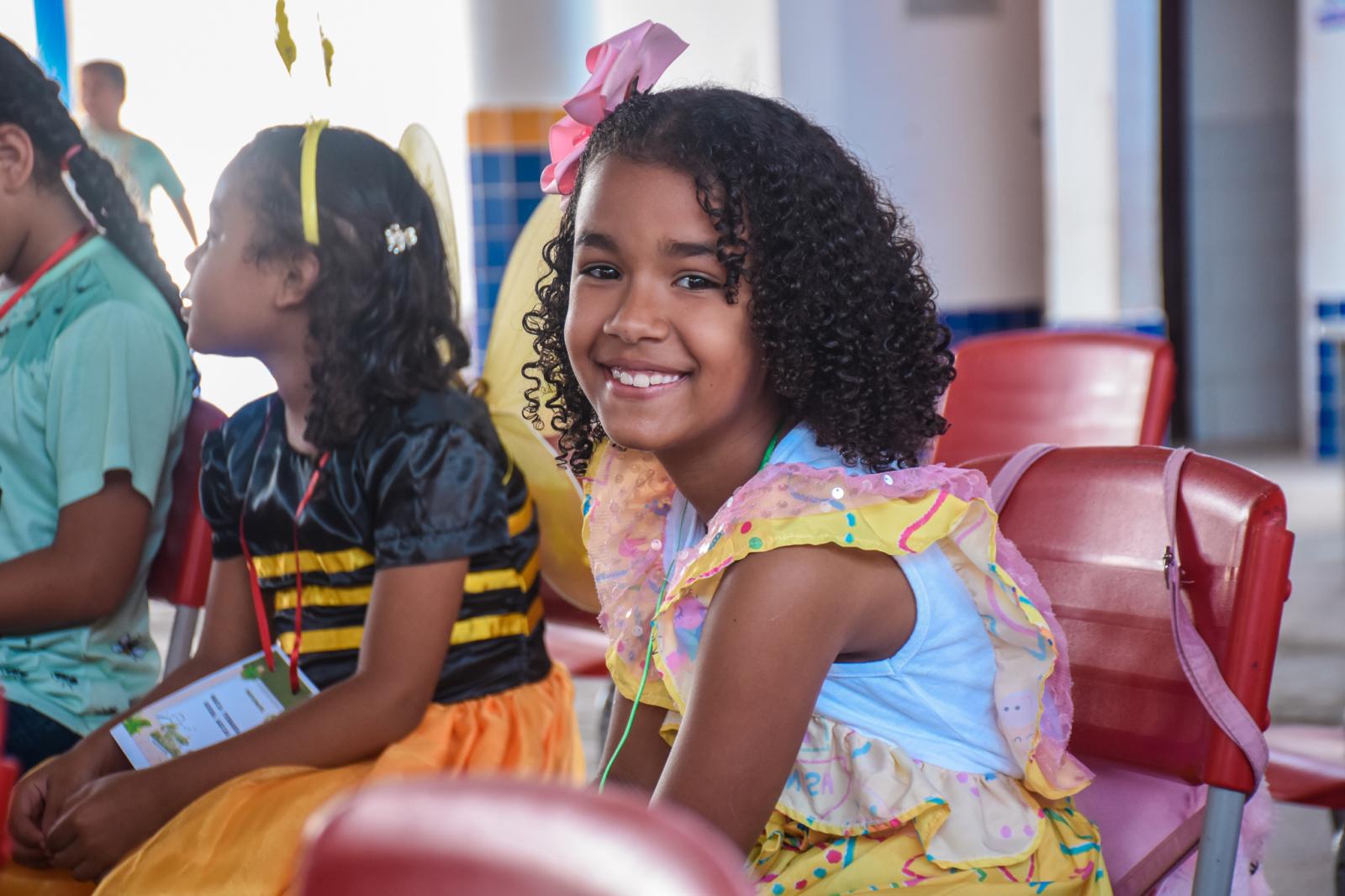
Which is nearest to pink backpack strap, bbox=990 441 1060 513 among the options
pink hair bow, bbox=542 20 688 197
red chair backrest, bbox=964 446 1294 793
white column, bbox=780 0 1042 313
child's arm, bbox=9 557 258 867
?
red chair backrest, bbox=964 446 1294 793

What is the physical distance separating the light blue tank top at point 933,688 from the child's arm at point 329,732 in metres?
0.48

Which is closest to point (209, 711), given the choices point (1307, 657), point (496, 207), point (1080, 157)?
point (1307, 657)

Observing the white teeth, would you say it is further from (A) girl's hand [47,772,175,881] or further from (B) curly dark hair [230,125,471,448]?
(A) girl's hand [47,772,175,881]

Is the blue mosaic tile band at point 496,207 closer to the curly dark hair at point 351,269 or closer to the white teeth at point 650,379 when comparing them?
the curly dark hair at point 351,269

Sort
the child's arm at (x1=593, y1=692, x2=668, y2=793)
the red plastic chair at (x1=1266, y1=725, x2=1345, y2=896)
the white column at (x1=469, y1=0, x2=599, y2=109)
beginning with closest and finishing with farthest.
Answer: the child's arm at (x1=593, y1=692, x2=668, y2=793) < the red plastic chair at (x1=1266, y1=725, x2=1345, y2=896) < the white column at (x1=469, y1=0, x2=599, y2=109)

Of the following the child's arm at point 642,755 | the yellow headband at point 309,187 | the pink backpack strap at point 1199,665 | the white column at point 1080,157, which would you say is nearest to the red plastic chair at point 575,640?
the yellow headband at point 309,187

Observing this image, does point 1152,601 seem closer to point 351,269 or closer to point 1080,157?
point 351,269

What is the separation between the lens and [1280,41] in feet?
25.1

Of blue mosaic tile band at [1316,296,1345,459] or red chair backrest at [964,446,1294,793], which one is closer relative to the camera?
red chair backrest at [964,446,1294,793]

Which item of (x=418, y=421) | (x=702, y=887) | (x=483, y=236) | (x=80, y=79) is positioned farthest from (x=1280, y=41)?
(x=702, y=887)

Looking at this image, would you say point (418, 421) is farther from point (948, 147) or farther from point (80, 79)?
point (948, 147)

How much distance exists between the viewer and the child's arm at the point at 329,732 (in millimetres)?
1355

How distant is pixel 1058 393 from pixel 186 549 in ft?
4.58

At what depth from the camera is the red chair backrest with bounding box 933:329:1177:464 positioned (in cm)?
234
